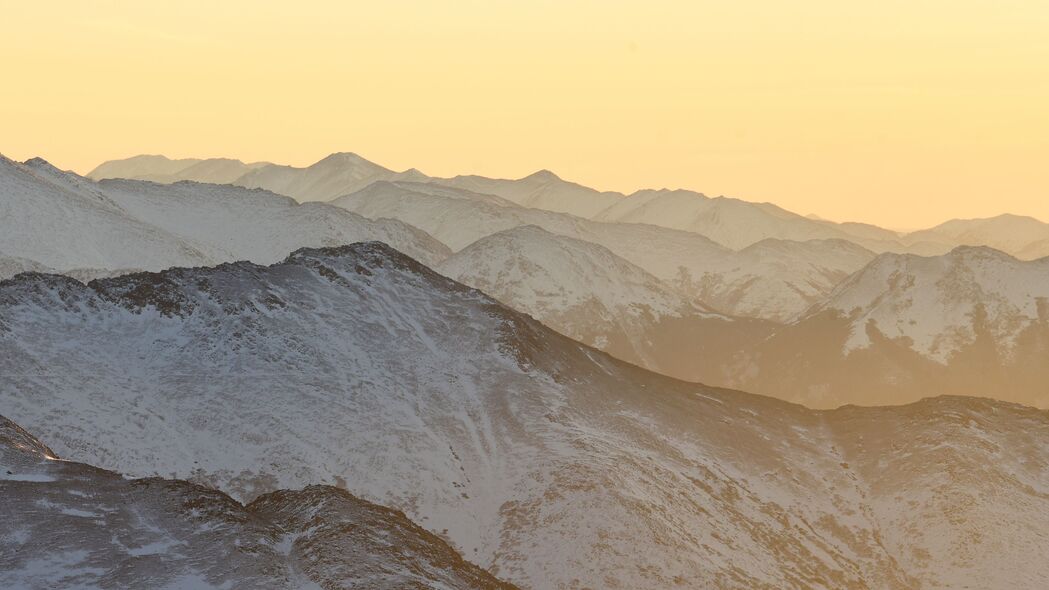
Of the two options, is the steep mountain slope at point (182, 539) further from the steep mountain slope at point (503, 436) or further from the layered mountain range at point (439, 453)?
the steep mountain slope at point (503, 436)

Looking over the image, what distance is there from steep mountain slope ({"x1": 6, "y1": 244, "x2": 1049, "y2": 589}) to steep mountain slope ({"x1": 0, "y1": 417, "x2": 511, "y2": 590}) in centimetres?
2016

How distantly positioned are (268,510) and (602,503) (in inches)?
1418

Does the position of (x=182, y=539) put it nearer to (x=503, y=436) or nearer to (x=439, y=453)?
(x=439, y=453)

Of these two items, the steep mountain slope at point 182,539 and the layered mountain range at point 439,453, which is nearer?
the steep mountain slope at point 182,539

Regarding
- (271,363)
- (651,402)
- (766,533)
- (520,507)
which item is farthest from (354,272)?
(766,533)

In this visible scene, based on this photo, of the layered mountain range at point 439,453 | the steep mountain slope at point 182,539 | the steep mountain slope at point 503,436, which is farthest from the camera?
the steep mountain slope at point 503,436

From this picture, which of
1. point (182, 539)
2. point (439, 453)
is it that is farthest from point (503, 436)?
point (182, 539)

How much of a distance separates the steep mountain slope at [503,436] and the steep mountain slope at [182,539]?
66.1 feet

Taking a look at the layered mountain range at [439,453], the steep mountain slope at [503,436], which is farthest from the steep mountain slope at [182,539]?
the steep mountain slope at [503,436]

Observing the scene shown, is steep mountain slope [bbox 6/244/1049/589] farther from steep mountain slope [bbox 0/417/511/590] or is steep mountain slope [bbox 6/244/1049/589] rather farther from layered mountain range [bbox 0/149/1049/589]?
steep mountain slope [bbox 0/417/511/590]

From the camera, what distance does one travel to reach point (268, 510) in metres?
109

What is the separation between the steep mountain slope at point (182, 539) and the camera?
89625mm

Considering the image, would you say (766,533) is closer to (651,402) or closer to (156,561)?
(651,402)

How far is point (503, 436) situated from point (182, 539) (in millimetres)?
57630
